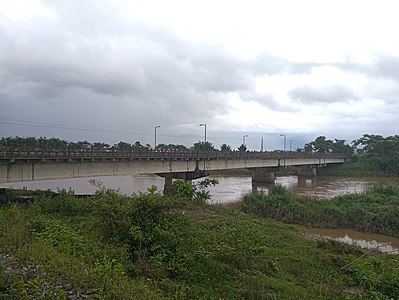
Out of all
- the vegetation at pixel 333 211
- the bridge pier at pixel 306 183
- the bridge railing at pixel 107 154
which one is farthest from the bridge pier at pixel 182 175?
the bridge pier at pixel 306 183

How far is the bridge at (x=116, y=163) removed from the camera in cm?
2659

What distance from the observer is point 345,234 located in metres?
24.7

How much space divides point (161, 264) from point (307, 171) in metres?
72.8

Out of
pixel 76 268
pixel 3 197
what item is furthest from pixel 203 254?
pixel 3 197

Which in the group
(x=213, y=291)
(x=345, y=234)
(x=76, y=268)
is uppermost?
(x=76, y=268)

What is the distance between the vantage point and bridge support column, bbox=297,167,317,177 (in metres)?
77.8

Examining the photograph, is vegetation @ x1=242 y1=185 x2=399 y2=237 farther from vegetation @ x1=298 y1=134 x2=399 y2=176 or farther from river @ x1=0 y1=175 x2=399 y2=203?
vegetation @ x1=298 y1=134 x2=399 y2=176

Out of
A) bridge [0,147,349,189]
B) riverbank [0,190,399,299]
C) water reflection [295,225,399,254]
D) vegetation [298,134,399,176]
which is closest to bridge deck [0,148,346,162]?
bridge [0,147,349,189]

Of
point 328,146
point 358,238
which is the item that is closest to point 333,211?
point 358,238

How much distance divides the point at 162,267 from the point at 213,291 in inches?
59.0

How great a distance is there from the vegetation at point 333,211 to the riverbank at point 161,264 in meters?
Result: 10.9

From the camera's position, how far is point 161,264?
400 inches

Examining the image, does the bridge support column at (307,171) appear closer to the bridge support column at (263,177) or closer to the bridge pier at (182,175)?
the bridge support column at (263,177)

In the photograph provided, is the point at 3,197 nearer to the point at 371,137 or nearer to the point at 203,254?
the point at 203,254
